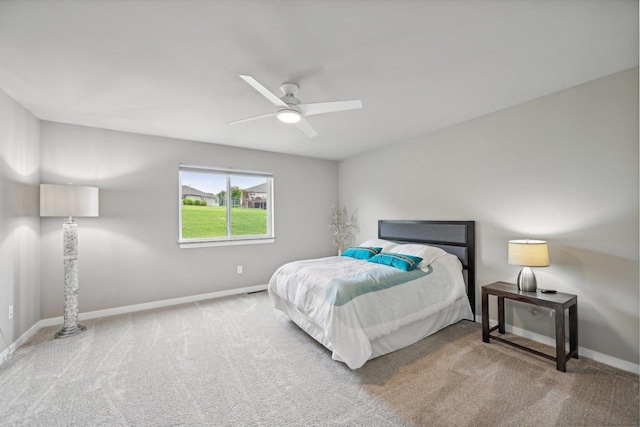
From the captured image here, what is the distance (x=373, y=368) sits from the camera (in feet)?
7.43

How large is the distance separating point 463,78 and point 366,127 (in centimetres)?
139

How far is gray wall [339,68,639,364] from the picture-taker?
7.23ft

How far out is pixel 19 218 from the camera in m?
2.73

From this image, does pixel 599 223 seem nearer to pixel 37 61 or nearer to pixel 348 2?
pixel 348 2

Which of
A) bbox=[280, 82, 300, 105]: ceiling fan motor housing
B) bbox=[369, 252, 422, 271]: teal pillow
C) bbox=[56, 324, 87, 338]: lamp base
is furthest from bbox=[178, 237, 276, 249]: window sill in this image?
bbox=[280, 82, 300, 105]: ceiling fan motor housing

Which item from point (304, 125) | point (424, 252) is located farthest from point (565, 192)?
point (304, 125)

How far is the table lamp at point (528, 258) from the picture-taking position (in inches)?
93.3

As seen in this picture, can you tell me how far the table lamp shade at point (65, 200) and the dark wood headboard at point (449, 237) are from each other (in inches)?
161

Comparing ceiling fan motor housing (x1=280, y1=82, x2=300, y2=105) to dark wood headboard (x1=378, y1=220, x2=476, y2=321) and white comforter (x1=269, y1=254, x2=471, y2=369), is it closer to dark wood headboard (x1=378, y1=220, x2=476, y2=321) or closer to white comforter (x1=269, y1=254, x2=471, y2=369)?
white comforter (x1=269, y1=254, x2=471, y2=369)

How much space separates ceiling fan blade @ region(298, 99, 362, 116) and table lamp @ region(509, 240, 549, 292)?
198 cm

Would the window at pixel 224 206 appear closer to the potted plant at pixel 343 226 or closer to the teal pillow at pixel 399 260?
the potted plant at pixel 343 226

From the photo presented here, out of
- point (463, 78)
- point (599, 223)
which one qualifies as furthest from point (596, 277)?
point (463, 78)

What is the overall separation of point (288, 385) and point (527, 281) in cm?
240

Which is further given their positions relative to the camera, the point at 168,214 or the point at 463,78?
the point at 168,214
